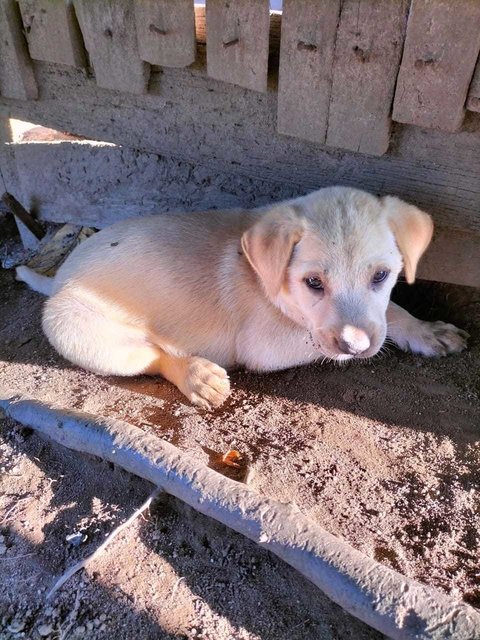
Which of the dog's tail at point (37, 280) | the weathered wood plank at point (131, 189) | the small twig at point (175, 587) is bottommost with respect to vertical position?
the small twig at point (175, 587)

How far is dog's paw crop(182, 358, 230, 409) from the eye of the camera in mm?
3234

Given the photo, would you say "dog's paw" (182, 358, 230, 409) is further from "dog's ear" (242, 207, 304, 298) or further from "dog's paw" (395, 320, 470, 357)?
"dog's paw" (395, 320, 470, 357)

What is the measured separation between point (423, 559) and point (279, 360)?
1.48m

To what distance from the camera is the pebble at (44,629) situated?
7.05 feet

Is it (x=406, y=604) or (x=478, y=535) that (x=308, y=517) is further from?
(x=478, y=535)

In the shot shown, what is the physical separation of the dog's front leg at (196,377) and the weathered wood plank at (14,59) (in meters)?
2.36

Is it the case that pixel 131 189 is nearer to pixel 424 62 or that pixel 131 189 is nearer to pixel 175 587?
pixel 424 62

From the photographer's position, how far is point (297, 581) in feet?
7.16

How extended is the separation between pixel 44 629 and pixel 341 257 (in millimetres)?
2032

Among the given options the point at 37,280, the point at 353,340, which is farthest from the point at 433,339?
the point at 37,280

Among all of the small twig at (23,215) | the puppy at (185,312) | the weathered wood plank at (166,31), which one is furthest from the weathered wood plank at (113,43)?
the small twig at (23,215)

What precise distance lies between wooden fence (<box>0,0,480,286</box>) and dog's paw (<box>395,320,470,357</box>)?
15.4 inches

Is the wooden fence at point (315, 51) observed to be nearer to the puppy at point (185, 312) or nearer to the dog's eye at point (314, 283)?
the puppy at point (185, 312)

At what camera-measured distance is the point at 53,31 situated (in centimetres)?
379
